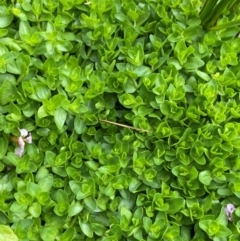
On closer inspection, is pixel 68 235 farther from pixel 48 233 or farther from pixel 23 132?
pixel 23 132

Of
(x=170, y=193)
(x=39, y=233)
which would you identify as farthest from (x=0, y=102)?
(x=170, y=193)

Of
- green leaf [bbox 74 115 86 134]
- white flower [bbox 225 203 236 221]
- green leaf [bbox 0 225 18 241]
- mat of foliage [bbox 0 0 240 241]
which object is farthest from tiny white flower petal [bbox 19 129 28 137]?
white flower [bbox 225 203 236 221]

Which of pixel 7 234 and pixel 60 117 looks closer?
pixel 7 234

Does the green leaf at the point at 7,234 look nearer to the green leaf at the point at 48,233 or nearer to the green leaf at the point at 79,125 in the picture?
the green leaf at the point at 48,233

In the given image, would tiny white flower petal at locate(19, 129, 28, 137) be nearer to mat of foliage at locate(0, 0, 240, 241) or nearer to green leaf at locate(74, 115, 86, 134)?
mat of foliage at locate(0, 0, 240, 241)

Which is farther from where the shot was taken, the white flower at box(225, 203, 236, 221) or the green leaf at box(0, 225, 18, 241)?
the white flower at box(225, 203, 236, 221)

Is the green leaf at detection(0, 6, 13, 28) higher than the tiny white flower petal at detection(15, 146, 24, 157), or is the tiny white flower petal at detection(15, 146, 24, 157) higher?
the green leaf at detection(0, 6, 13, 28)

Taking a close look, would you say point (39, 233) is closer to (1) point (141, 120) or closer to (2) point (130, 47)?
(1) point (141, 120)

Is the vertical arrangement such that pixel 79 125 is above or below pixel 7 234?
above

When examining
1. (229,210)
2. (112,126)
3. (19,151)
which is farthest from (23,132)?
(229,210)
